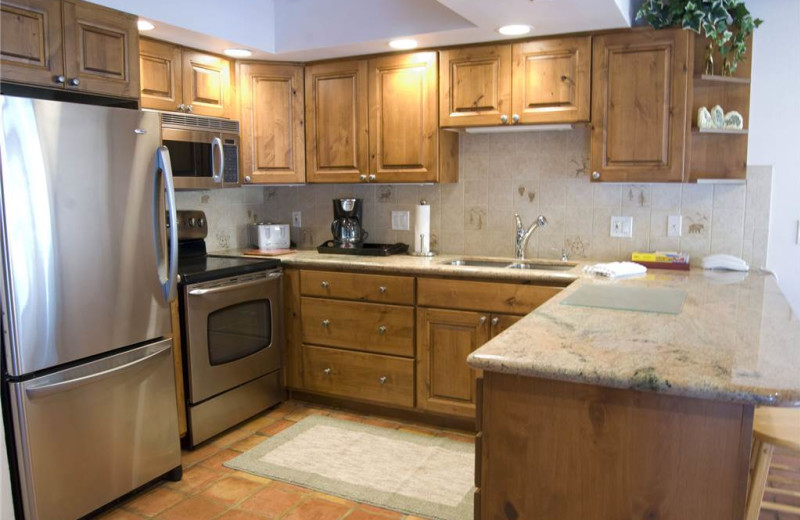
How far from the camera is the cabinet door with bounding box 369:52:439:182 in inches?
134

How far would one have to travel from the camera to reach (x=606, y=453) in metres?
1.43

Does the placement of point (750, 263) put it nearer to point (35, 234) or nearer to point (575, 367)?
point (575, 367)

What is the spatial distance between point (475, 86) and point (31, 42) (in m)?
2.05

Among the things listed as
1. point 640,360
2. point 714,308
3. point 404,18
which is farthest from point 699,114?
point 640,360

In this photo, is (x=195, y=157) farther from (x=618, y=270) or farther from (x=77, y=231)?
(x=618, y=270)

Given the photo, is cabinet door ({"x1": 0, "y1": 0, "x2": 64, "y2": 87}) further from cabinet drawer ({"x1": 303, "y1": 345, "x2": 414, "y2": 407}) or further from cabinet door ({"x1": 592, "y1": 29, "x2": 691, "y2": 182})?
cabinet door ({"x1": 592, "y1": 29, "x2": 691, "y2": 182})

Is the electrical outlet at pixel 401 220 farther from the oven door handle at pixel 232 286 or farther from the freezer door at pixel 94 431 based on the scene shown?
the freezer door at pixel 94 431

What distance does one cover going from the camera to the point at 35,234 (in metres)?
2.14

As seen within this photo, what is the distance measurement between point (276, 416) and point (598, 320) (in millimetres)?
2210

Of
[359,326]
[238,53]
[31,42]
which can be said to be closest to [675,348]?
[359,326]

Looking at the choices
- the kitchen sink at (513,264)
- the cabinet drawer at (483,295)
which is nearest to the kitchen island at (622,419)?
the cabinet drawer at (483,295)

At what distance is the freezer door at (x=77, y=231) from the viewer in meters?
2.09

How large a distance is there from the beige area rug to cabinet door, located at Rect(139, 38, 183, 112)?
186cm

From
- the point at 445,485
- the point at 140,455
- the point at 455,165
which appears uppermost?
the point at 455,165
